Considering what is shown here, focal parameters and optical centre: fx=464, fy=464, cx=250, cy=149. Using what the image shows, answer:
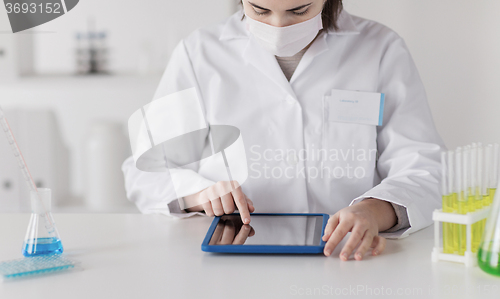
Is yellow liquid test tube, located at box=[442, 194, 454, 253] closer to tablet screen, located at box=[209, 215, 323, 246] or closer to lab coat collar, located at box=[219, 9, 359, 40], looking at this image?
tablet screen, located at box=[209, 215, 323, 246]

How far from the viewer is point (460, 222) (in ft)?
2.13

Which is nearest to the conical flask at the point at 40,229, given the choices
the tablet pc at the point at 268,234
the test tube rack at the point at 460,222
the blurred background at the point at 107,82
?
the tablet pc at the point at 268,234

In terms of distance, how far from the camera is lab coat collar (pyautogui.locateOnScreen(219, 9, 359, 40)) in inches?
48.1

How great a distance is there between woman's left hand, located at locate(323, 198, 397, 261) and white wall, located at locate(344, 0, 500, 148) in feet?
4.21

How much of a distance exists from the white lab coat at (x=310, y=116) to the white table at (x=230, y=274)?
359 millimetres

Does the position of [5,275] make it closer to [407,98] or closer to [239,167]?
[239,167]

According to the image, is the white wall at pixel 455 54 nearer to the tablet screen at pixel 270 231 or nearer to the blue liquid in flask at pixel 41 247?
the tablet screen at pixel 270 231

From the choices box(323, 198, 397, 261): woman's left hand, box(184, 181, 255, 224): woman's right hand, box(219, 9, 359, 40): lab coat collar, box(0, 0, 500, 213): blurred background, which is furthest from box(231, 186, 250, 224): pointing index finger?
box(0, 0, 500, 213): blurred background

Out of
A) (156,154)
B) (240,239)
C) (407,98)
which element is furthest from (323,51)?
(240,239)

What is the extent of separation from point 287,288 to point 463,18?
66.3 inches

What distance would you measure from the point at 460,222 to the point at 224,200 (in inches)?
17.2

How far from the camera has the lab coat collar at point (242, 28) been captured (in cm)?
122

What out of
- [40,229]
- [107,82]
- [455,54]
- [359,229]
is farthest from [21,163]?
[455,54]

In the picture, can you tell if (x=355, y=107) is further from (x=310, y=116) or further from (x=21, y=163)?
(x=21, y=163)
